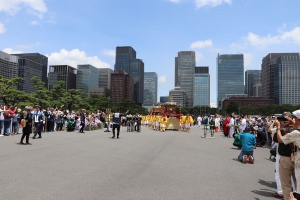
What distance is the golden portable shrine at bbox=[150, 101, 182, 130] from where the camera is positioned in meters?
29.1

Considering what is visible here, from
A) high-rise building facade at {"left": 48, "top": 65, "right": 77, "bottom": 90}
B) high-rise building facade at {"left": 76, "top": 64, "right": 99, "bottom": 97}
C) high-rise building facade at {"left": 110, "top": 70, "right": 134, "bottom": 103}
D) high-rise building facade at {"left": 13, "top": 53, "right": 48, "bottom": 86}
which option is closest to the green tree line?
high-rise building facade at {"left": 48, "top": 65, "right": 77, "bottom": 90}

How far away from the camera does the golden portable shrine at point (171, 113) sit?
29.1m

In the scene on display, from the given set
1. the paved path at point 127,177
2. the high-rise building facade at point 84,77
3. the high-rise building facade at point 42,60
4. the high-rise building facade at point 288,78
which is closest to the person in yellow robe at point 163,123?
the paved path at point 127,177

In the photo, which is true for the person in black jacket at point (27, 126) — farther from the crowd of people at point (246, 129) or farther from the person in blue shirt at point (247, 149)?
the person in blue shirt at point (247, 149)

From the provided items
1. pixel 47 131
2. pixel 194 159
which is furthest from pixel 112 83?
pixel 194 159

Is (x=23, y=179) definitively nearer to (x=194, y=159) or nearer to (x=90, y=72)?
(x=194, y=159)

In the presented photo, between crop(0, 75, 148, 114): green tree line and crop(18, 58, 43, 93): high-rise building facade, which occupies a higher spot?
crop(18, 58, 43, 93): high-rise building facade

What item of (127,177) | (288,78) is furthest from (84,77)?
(127,177)

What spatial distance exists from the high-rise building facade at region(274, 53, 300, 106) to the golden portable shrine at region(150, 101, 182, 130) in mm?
131252

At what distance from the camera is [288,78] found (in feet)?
490

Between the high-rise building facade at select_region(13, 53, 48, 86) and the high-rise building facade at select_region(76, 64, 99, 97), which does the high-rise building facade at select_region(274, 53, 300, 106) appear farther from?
the high-rise building facade at select_region(13, 53, 48, 86)

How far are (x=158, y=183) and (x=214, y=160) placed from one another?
4268mm

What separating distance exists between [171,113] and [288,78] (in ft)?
453

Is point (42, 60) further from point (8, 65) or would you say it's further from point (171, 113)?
point (171, 113)
